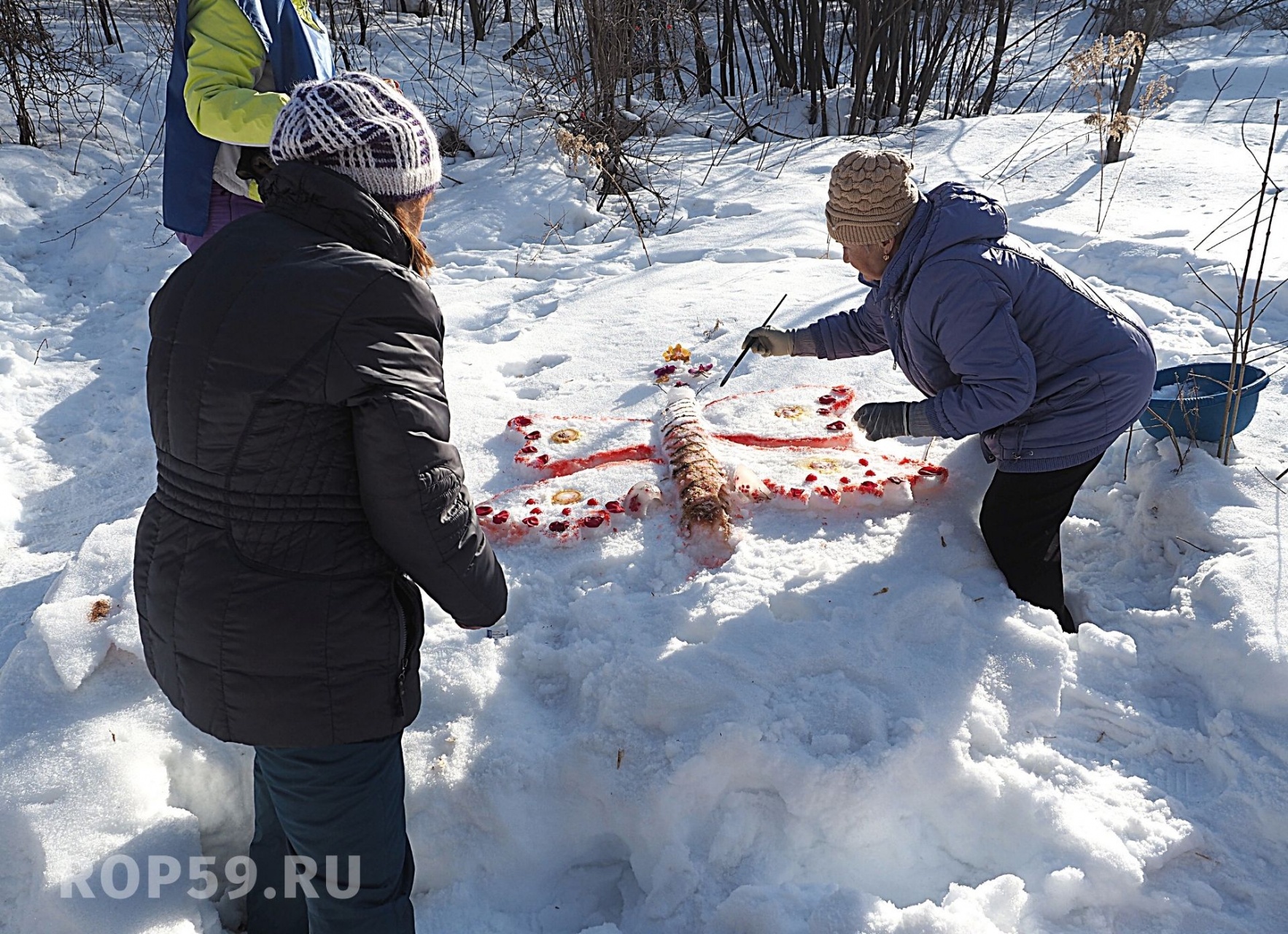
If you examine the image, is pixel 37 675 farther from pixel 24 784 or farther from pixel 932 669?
pixel 932 669

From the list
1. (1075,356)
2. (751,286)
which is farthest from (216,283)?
(751,286)

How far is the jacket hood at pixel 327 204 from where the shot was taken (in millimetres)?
1560

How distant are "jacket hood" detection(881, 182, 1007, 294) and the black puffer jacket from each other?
1409mm

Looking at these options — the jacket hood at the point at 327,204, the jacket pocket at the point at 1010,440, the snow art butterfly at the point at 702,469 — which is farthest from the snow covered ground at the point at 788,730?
the jacket hood at the point at 327,204

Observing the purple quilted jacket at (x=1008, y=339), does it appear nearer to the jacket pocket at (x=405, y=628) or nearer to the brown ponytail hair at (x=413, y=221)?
the brown ponytail hair at (x=413, y=221)

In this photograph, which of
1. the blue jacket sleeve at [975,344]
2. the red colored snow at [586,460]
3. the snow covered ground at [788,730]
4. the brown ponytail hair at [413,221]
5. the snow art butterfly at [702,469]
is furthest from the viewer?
the red colored snow at [586,460]

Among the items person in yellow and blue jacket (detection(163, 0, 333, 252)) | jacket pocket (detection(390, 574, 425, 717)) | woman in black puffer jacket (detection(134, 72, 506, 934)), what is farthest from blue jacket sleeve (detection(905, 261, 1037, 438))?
person in yellow and blue jacket (detection(163, 0, 333, 252))

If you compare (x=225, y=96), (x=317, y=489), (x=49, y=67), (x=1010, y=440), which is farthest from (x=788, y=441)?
(x=49, y=67)

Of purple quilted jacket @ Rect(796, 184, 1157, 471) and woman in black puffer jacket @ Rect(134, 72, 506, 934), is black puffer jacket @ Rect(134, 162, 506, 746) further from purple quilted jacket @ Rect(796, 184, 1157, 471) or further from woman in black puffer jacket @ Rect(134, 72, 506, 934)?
purple quilted jacket @ Rect(796, 184, 1157, 471)

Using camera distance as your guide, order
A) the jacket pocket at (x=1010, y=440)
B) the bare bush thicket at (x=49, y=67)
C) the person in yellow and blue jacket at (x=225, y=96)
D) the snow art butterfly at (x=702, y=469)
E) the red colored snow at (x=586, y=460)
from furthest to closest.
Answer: the bare bush thicket at (x=49, y=67) < the red colored snow at (x=586, y=460) < the snow art butterfly at (x=702, y=469) < the person in yellow and blue jacket at (x=225, y=96) < the jacket pocket at (x=1010, y=440)

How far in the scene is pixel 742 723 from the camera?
229 centimetres

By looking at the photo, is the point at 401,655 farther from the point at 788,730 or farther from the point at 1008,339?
the point at 1008,339

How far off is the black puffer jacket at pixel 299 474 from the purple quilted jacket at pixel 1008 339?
143 cm

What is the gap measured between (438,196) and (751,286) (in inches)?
126
